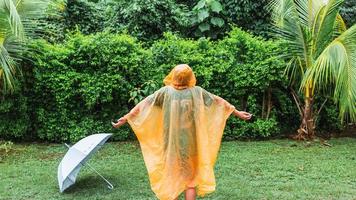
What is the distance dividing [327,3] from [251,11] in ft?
9.08

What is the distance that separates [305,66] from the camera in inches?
302

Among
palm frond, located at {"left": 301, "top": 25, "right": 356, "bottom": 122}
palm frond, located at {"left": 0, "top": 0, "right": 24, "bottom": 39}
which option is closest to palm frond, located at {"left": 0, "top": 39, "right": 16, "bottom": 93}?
palm frond, located at {"left": 0, "top": 0, "right": 24, "bottom": 39}

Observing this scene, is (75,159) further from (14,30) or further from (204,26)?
(204,26)

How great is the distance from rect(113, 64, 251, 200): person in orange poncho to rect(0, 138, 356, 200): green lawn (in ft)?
2.11

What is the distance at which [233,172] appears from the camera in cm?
609

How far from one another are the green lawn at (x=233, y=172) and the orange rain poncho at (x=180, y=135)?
0.65m

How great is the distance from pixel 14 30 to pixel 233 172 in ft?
11.2

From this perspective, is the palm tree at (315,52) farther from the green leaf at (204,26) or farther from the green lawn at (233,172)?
the green leaf at (204,26)

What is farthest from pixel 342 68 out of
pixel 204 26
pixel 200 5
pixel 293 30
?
pixel 200 5

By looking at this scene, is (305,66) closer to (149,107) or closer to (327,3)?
(327,3)

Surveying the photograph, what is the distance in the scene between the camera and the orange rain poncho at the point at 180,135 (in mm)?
4547

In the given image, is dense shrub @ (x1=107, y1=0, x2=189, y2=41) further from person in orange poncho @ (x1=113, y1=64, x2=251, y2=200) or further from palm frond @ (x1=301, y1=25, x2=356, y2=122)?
person in orange poncho @ (x1=113, y1=64, x2=251, y2=200)

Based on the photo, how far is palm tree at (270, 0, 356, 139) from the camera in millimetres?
6746

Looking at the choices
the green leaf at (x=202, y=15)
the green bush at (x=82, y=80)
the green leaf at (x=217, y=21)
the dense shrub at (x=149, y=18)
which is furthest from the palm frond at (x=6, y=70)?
the green leaf at (x=217, y=21)
